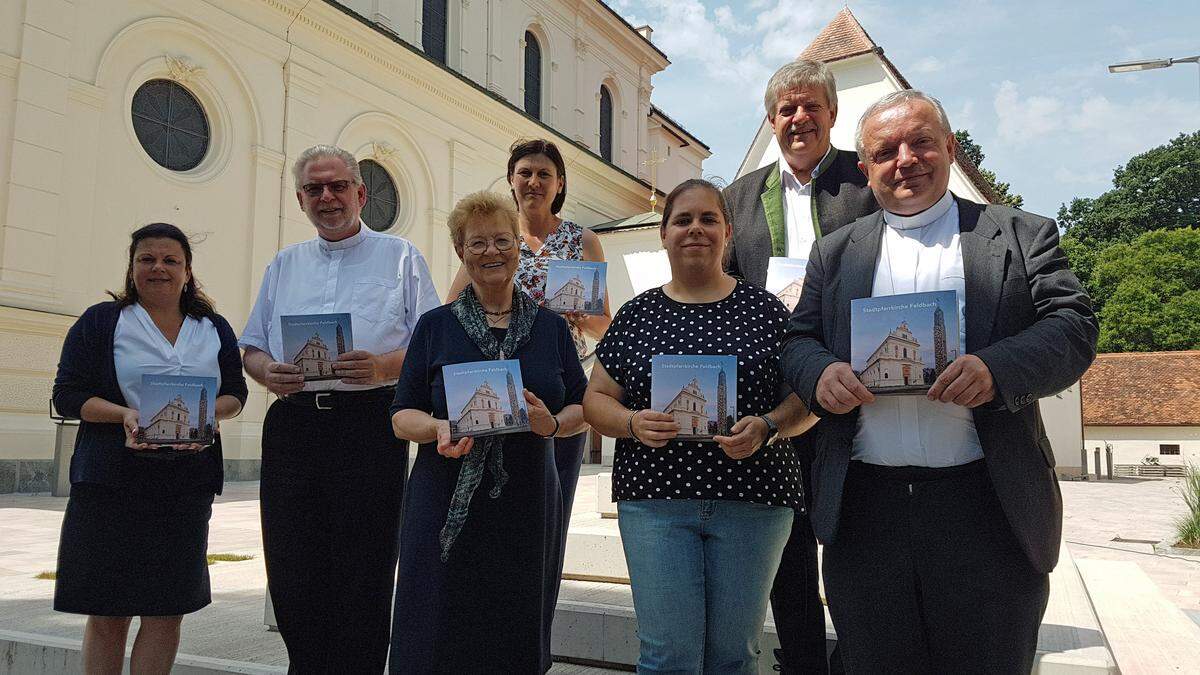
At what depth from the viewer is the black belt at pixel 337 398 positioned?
346cm

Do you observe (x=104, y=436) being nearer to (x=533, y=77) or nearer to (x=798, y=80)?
(x=798, y=80)

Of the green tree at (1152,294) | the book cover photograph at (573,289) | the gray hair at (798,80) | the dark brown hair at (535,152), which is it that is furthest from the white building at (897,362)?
the green tree at (1152,294)

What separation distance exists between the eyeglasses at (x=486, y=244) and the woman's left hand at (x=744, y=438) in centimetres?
107

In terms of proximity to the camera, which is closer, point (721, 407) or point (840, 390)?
point (840, 390)

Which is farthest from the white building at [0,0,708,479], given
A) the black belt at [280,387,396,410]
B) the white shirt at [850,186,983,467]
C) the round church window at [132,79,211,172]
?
the white shirt at [850,186,983,467]

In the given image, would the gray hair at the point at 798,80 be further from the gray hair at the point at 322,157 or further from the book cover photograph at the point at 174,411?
the book cover photograph at the point at 174,411

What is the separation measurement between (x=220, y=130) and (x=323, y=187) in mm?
15489

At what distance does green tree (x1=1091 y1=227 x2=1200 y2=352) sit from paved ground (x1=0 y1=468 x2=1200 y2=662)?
34.7 meters

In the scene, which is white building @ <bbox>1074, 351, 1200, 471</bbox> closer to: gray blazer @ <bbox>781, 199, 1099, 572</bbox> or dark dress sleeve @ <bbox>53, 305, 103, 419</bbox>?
gray blazer @ <bbox>781, 199, 1099, 572</bbox>

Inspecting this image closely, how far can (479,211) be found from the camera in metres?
3.13

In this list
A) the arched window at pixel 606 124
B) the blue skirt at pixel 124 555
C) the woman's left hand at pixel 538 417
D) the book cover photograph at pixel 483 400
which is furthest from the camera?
the arched window at pixel 606 124

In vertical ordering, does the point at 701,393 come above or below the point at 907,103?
below

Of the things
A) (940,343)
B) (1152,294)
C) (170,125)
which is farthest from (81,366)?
(1152,294)

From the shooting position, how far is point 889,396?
95.1 inches
